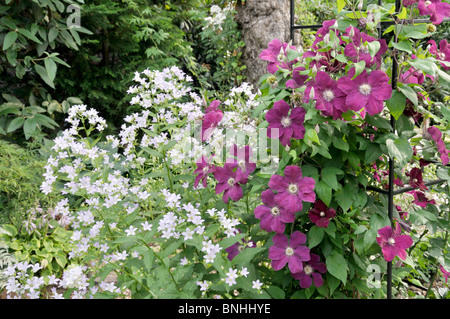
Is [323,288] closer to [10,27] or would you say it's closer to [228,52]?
[10,27]

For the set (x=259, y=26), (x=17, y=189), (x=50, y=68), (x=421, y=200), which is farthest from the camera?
(x=259, y=26)

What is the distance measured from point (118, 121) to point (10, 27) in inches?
51.3

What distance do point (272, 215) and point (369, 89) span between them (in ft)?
1.41

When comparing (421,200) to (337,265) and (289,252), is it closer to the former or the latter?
(337,265)

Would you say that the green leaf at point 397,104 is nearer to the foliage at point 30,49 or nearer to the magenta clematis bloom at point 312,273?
the magenta clematis bloom at point 312,273

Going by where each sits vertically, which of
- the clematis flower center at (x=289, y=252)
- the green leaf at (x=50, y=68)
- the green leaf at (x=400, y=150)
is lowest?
the clematis flower center at (x=289, y=252)

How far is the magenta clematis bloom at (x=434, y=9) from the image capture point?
1083 mm

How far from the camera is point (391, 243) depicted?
1175 mm

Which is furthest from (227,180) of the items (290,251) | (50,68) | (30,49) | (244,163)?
(30,49)

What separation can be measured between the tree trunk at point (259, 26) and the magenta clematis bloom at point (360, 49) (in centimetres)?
236

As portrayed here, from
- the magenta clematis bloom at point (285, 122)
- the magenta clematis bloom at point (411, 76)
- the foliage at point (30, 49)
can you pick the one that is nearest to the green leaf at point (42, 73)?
the foliage at point (30, 49)

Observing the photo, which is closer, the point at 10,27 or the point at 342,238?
the point at 342,238

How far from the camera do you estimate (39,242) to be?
2.08 m
